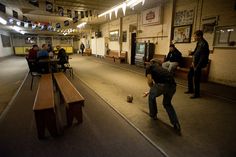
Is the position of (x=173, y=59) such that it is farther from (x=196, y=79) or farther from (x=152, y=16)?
(x=152, y=16)

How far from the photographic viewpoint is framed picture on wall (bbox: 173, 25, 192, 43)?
6180 millimetres

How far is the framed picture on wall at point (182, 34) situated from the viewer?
618 centimetres

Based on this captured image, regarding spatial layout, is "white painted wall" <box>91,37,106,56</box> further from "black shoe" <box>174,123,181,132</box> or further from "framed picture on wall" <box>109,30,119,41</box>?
"black shoe" <box>174,123,181,132</box>

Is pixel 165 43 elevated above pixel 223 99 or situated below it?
above

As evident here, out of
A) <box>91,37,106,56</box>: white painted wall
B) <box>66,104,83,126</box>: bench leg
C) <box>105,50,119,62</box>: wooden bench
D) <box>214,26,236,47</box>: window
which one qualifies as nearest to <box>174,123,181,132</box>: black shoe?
<box>66,104,83,126</box>: bench leg

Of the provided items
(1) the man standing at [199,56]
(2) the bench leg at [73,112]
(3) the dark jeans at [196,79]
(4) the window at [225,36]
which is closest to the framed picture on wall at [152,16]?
(4) the window at [225,36]

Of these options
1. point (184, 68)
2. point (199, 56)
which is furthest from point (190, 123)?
point (184, 68)

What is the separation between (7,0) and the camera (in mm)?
5562

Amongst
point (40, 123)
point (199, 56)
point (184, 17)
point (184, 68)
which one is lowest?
point (40, 123)

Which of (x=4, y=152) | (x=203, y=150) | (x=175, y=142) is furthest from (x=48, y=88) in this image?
(x=203, y=150)

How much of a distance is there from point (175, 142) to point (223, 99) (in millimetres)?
2587

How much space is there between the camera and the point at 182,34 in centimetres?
646

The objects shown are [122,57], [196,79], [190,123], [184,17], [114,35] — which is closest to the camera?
[190,123]

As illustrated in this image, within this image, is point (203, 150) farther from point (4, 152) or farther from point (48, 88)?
point (48, 88)
